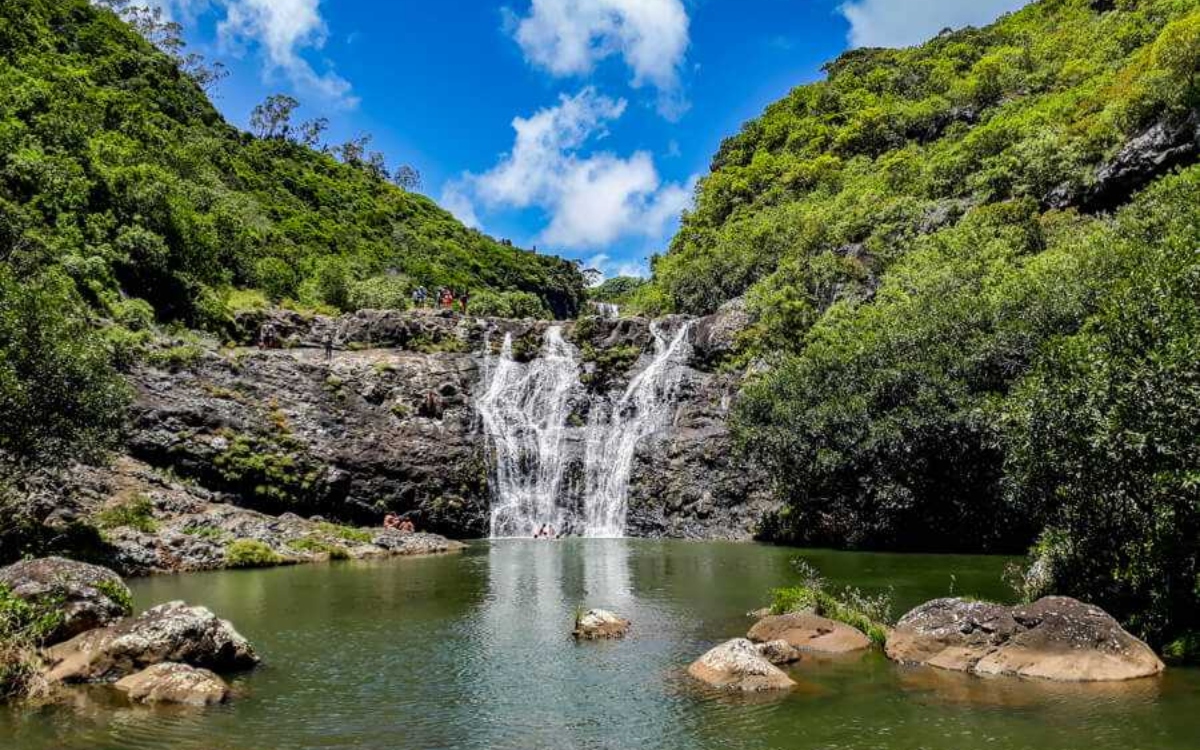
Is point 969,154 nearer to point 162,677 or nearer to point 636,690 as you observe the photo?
point 636,690

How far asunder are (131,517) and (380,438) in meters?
18.2

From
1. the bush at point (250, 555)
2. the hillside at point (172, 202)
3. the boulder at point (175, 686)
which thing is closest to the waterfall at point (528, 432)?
the bush at point (250, 555)

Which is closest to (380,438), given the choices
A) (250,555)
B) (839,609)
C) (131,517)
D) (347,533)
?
(347,533)

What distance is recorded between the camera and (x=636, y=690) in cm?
1602

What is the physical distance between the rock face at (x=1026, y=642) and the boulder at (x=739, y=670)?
12.1ft

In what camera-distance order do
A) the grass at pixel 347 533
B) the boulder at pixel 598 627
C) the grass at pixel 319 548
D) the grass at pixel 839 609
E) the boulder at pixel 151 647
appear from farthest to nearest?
the grass at pixel 347 533, the grass at pixel 319 548, the boulder at pixel 598 627, the grass at pixel 839 609, the boulder at pixel 151 647

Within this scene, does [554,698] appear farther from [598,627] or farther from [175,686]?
[175,686]

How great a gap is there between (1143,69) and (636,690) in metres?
76.1

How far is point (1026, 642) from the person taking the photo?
16.8 m

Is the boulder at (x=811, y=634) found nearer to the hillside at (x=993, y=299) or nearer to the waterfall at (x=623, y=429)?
the hillside at (x=993, y=299)

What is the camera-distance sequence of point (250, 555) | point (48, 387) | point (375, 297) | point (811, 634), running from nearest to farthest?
point (811, 634) < point (48, 387) < point (250, 555) < point (375, 297)

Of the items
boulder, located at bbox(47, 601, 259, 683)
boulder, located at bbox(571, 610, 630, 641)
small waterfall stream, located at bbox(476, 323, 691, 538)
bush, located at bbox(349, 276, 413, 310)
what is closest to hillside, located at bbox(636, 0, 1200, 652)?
small waterfall stream, located at bbox(476, 323, 691, 538)

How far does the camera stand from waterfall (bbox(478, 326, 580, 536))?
5556cm

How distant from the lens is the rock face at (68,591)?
1744 cm
